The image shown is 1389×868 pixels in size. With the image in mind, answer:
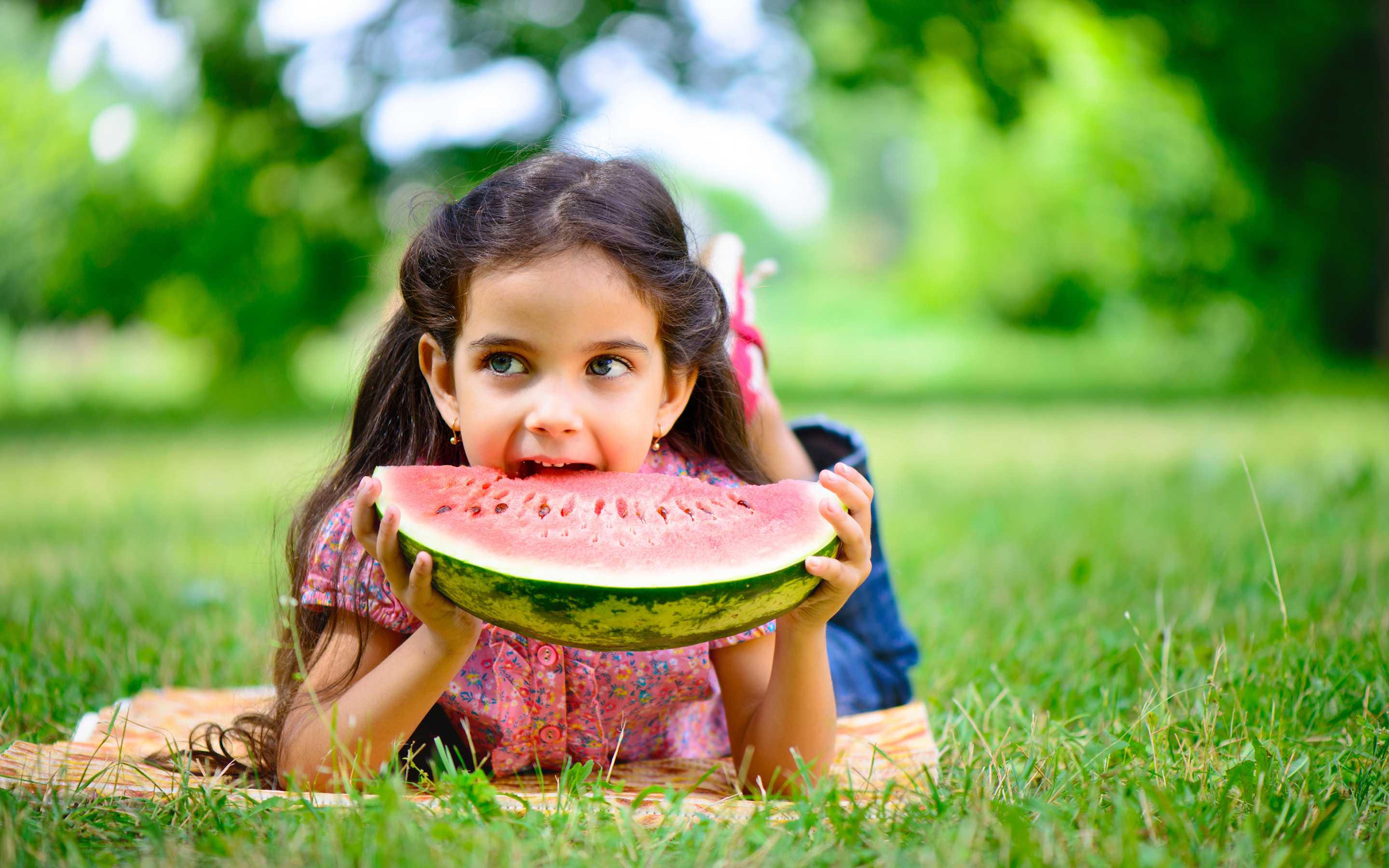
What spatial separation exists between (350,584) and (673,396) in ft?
2.16

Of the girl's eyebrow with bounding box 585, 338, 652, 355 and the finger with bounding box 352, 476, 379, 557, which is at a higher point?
the girl's eyebrow with bounding box 585, 338, 652, 355

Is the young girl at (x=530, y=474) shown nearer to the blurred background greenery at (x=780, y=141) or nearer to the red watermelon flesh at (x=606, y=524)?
the red watermelon flesh at (x=606, y=524)

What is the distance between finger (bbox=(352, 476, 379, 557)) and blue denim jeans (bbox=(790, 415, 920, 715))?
1185 mm

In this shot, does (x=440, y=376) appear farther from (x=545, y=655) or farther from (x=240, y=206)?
(x=240, y=206)

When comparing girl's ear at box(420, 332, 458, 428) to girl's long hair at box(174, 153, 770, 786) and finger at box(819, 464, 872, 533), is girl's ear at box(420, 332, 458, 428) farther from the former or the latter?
finger at box(819, 464, 872, 533)

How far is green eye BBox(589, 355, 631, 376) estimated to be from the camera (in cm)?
172

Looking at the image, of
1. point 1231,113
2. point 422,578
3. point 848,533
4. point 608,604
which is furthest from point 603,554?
point 1231,113

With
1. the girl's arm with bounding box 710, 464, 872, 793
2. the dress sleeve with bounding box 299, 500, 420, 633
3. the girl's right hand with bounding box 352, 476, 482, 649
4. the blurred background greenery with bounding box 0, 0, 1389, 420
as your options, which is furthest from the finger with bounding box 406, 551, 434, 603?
the blurred background greenery with bounding box 0, 0, 1389, 420

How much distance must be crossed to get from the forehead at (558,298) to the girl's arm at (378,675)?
0.36 meters

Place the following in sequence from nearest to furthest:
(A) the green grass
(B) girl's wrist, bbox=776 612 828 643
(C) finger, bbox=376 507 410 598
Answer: (A) the green grass, (C) finger, bbox=376 507 410 598, (B) girl's wrist, bbox=776 612 828 643

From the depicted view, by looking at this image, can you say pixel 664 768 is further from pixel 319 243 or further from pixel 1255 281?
pixel 1255 281

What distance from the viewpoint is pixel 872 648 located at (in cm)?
241

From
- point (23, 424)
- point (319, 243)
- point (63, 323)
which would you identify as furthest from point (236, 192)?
point (63, 323)

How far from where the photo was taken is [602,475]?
1682mm
